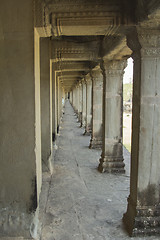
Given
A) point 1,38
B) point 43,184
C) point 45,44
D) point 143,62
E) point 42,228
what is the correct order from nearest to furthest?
point 1,38
point 143,62
point 42,228
point 43,184
point 45,44

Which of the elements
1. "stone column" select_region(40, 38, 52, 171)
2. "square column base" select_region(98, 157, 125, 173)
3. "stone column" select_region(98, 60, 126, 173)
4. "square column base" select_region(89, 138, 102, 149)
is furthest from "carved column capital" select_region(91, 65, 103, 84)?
"square column base" select_region(98, 157, 125, 173)

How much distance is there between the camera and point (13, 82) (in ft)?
11.5

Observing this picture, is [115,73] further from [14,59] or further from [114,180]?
[14,59]

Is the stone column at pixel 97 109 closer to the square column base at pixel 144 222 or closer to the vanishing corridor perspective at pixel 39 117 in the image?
the vanishing corridor perspective at pixel 39 117

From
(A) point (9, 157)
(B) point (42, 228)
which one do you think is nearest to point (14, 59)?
(A) point (9, 157)

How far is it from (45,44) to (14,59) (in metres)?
3.36

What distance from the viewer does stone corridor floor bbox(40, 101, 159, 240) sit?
13.0 feet

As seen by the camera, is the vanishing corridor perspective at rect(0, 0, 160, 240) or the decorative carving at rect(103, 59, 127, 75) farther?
the decorative carving at rect(103, 59, 127, 75)

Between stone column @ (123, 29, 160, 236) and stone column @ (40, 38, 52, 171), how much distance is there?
307 cm

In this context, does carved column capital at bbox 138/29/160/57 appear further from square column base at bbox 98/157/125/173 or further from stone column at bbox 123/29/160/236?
square column base at bbox 98/157/125/173

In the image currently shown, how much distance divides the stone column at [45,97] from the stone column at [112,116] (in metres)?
1.55

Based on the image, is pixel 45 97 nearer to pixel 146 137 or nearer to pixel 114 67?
pixel 114 67

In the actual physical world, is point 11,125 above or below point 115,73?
below

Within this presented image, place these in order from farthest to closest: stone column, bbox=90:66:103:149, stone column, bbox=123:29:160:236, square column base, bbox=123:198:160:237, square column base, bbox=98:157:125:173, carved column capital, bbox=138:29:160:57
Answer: stone column, bbox=90:66:103:149 < square column base, bbox=98:157:125:173 < square column base, bbox=123:198:160:237 < stone column, bbox=123:29:160:236 < carved column capital, bbox=138:29:160:57
